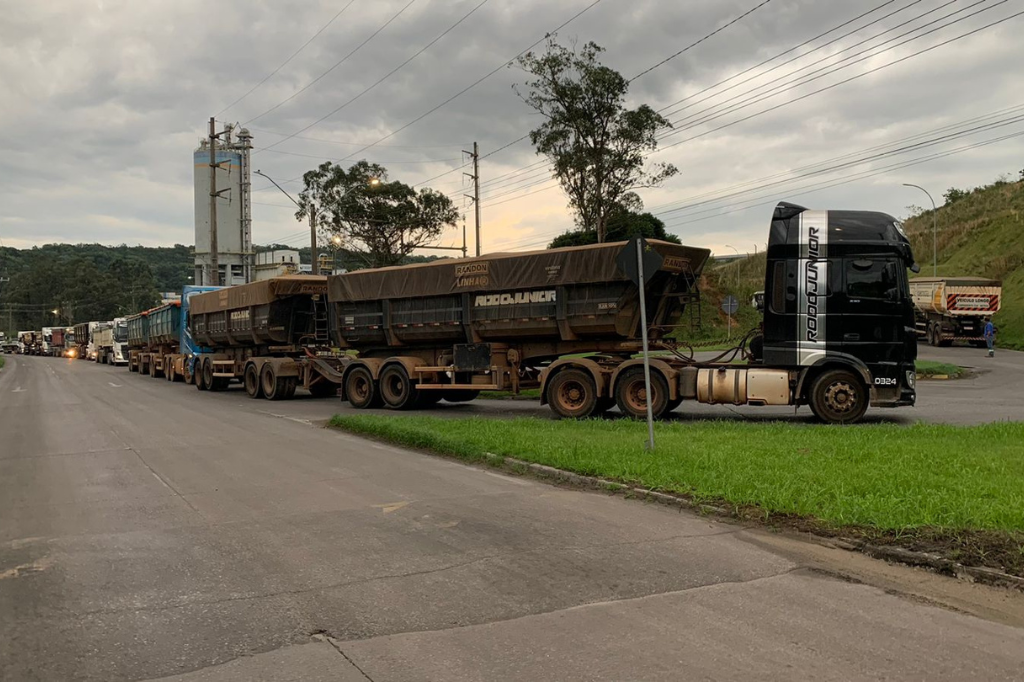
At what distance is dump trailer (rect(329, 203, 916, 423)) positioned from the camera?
43.1ft

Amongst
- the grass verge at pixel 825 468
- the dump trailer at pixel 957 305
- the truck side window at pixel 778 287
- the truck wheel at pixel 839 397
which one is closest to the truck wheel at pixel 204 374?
the grass verge at pixel 825 468

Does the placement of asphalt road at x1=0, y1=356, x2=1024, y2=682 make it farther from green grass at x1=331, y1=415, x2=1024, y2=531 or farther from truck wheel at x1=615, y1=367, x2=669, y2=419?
truck wheel at x1=615, y1=367, x2=669, y2=419

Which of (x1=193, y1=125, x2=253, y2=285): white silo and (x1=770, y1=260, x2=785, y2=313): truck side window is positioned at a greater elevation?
(x1=193, y1=125, x2=253, y2=285): white silo

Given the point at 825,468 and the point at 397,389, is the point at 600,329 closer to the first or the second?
the point at 397,389

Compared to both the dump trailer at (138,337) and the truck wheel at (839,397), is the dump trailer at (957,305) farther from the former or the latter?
the dump trailer at (138,337)

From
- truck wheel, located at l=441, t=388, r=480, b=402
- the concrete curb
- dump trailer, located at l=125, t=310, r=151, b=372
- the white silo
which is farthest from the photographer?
the white silo

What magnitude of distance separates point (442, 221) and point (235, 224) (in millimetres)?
31909

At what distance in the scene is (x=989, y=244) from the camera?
2098 inches

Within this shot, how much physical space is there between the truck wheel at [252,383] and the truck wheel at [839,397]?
16258mm

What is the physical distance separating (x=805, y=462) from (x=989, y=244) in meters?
53.8

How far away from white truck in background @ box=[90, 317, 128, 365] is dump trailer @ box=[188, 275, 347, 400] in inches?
1192

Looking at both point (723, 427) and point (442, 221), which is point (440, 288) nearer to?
point (723, 427)

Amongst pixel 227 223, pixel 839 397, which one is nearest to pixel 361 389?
pixel 839 397

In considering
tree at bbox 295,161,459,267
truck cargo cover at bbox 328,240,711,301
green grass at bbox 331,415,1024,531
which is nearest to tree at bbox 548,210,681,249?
tree at bbox 295,161,459,267
